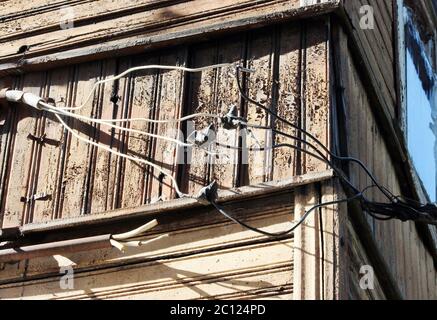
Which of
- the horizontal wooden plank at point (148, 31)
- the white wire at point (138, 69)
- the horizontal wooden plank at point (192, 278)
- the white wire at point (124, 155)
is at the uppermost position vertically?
the horizontal wooden plank at point (148, 31)

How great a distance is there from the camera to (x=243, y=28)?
23.2 ft

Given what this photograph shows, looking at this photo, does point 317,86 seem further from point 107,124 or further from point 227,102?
point 107,124

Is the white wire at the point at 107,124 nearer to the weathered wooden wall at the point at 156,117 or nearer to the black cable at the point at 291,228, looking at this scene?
the weathered wooden wall at the point at 156,117

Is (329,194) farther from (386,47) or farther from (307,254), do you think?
(386,47)

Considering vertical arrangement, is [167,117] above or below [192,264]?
above

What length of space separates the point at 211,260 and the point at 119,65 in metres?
1.65

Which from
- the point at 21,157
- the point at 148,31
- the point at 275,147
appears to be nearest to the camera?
the point at 275,147

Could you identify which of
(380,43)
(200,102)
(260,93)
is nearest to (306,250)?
(260,93)

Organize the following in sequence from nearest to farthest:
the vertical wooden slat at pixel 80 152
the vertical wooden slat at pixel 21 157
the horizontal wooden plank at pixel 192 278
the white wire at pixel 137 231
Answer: the horizontal wooden plank at pixel 192 278 < the white wire at pixel 137 231 < the vertical wooden slat at pixel 80 152 < the vertical wooden slat at pixel 21 157

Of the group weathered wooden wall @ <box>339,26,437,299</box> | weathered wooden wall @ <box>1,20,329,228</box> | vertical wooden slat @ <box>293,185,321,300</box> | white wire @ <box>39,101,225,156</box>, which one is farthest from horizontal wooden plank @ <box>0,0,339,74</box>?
vertical wooden slat @ <box>293,185,321,300</box>

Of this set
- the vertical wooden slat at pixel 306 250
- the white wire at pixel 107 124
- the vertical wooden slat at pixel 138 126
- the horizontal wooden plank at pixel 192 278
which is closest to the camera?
the vertical wooden slat at pixel 306 250

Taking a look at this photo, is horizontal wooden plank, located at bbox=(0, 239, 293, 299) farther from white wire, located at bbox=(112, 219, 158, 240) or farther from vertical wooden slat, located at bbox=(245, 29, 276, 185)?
vertical wooden slat, located at bbox=(245, 29, 276, 185)

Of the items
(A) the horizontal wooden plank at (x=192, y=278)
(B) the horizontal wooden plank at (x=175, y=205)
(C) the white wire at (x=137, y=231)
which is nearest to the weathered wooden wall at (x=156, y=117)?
(B) the horizontal wooden plank at (x=175, y=205)
